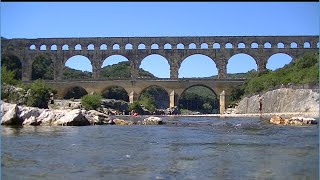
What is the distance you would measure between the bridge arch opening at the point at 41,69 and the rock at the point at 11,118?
50614 mm

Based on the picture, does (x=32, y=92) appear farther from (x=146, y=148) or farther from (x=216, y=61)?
(x=216, y=61)

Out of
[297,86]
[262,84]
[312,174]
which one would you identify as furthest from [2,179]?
[262,84]

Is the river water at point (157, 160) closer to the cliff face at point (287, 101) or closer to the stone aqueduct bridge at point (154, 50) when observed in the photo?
the cliff face at point (287, 101)

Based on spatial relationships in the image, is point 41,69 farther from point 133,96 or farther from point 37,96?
point 37,96

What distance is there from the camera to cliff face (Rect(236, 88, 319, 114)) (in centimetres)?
2662

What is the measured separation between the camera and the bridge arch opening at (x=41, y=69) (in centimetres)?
6769

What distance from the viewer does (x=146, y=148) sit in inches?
365

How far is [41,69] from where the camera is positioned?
2768 inches

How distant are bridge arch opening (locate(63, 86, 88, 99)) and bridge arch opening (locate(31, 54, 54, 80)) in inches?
353

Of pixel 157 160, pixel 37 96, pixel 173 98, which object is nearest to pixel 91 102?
pixel 37 96

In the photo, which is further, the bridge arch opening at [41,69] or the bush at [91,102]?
the bridge arch opening at [41,69]

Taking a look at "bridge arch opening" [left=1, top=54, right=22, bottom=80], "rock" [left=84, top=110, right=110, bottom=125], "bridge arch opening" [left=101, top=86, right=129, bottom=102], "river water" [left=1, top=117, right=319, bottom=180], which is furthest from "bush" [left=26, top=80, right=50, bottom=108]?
"bridge arch opening" [left=1, top=54, right=22, bottom=80]

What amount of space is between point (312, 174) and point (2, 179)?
4.05m

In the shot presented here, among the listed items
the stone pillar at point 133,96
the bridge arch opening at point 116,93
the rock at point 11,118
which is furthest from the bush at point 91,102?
the bridge arch opening at point 116,93
